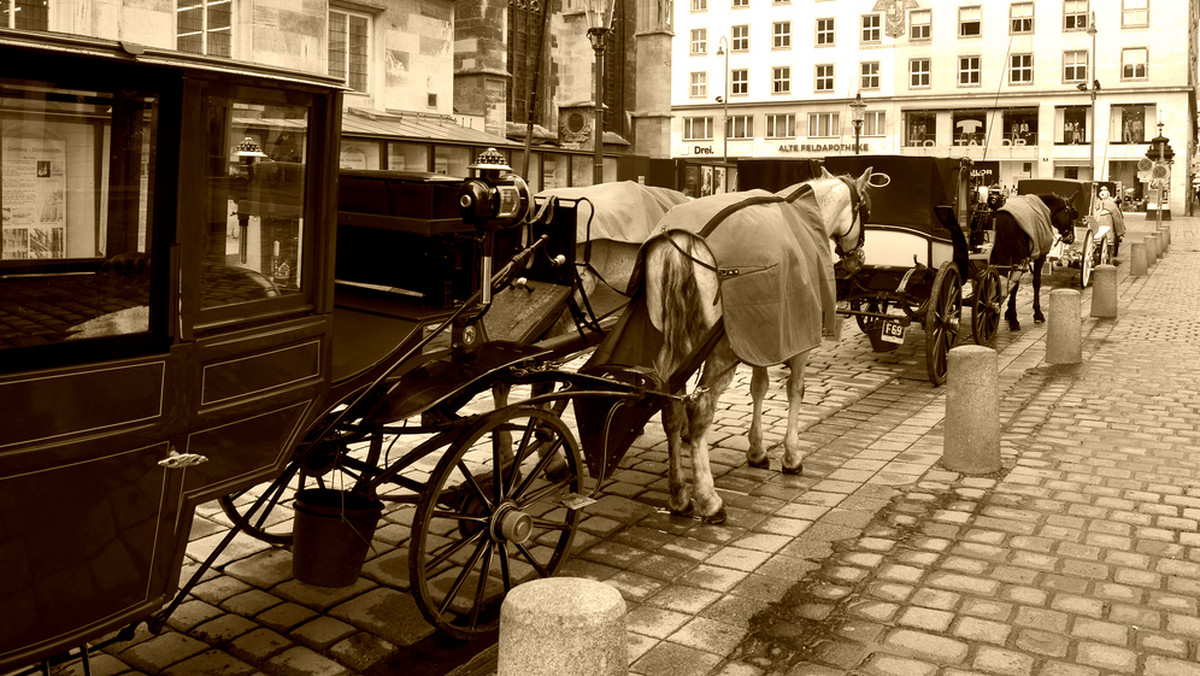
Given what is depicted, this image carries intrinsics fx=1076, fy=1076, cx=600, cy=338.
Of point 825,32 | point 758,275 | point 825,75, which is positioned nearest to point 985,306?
point 758,275

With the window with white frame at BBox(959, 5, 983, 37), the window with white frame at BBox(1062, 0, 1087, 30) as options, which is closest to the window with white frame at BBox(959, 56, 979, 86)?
the window with white frame at BBox(959, 5, 983, 37)

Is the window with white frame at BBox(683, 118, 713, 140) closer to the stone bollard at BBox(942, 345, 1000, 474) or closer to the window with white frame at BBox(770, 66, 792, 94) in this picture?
the window with white frame at BBox(770, 66, 792, 94)

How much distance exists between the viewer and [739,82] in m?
69.3

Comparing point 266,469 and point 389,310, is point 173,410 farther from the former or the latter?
point 389,310

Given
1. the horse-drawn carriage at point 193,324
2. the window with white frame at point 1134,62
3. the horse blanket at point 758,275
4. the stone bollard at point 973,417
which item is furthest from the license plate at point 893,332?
the window with white frame at point 1134,62

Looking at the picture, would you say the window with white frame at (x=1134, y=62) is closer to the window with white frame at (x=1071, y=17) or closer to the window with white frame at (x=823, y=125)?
the window with white frame at (x=1071, y=17)

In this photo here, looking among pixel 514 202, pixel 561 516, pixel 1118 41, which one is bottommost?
pixel 561 516

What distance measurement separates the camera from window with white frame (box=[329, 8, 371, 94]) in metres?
18.3

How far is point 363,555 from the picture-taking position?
4.86 meters

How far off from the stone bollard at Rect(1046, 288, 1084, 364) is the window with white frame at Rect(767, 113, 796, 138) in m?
56.8

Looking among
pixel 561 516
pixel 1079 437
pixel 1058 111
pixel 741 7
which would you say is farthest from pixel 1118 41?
pixel 561 516

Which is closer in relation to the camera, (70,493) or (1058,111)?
(70,493)

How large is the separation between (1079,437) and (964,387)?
1.66m

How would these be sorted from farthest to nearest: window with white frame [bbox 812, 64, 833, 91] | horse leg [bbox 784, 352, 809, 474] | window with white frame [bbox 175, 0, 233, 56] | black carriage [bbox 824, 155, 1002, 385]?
window with white frame [bbox 812, 64, 833, 91]
window with white frame [bbox 175, 0, 233, 56]
black carriage [bbox 824, 155, 1002, 385]
horse leg [bbox 784, 352, 809, 474]
